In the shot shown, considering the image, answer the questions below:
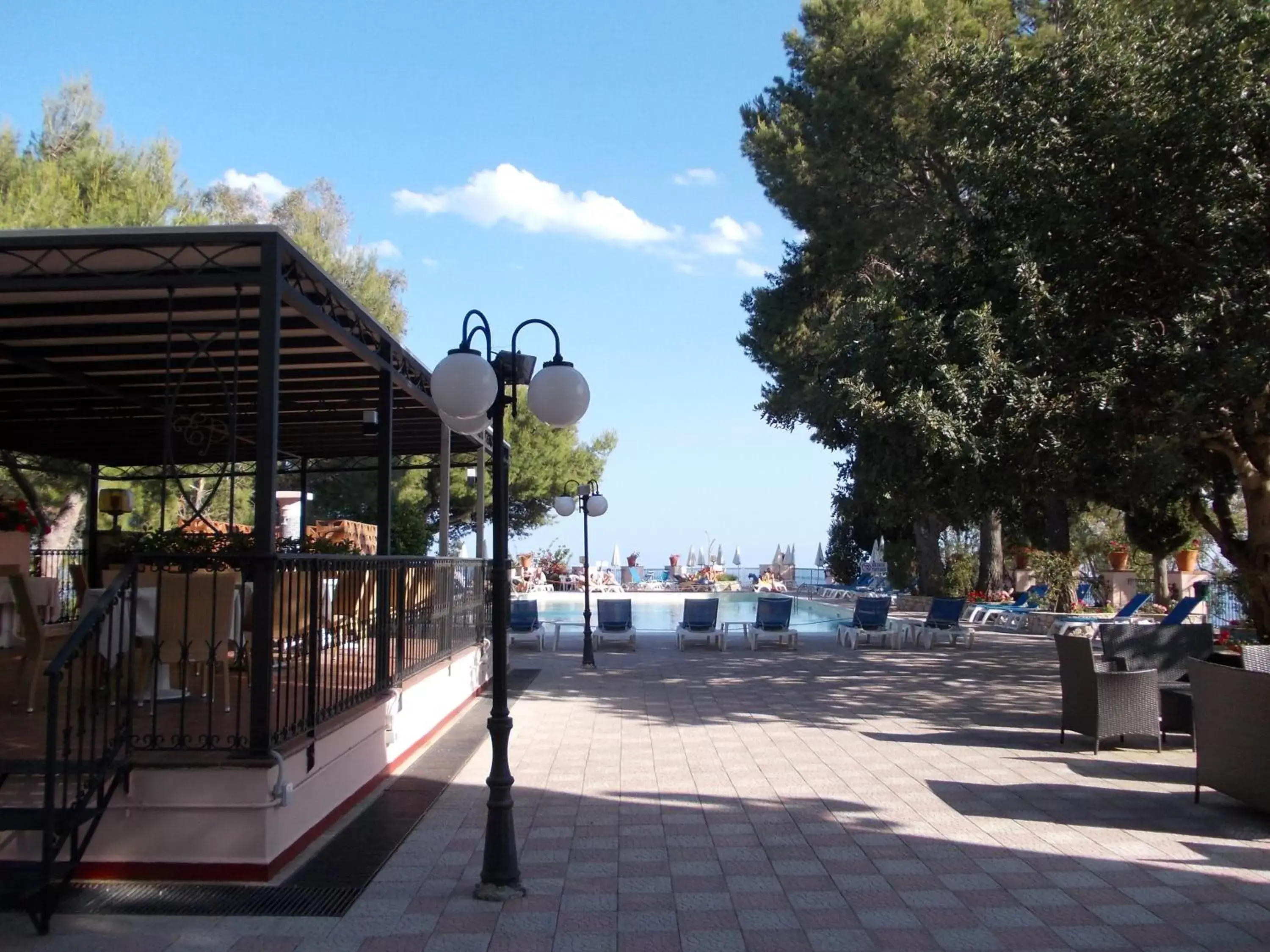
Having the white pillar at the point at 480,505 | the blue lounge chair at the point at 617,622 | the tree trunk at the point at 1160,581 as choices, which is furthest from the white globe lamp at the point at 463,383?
the tree trunk at the point at 1160,581

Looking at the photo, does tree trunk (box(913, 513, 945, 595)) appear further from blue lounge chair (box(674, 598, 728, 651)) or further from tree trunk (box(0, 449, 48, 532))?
tree trunk (box(0, 449, 48, 532))

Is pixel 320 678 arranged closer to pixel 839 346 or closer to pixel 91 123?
pixel 839 346

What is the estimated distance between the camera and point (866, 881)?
4875mm

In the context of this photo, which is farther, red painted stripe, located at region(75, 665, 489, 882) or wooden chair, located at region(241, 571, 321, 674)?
wooden chair, located at region(241, 571, 321, 674)

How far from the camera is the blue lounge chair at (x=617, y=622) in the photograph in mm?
17828

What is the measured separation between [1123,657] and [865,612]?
923cm

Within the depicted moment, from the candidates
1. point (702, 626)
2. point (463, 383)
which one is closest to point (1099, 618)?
point (702, 626)

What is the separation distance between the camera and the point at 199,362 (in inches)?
352

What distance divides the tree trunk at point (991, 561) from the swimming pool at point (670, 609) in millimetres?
3481

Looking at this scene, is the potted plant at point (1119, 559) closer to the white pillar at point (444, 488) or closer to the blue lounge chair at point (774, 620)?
the blue lounge chair at point (774, 620)

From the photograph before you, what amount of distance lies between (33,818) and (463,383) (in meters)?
2.67

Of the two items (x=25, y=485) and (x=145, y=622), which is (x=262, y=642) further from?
(x=25, y=485)

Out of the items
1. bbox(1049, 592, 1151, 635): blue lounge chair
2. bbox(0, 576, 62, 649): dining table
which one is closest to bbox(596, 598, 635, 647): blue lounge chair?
bbox(1049, 592, 1151, 635): blue lounge chair

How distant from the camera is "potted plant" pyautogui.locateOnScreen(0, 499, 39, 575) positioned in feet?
31.8
